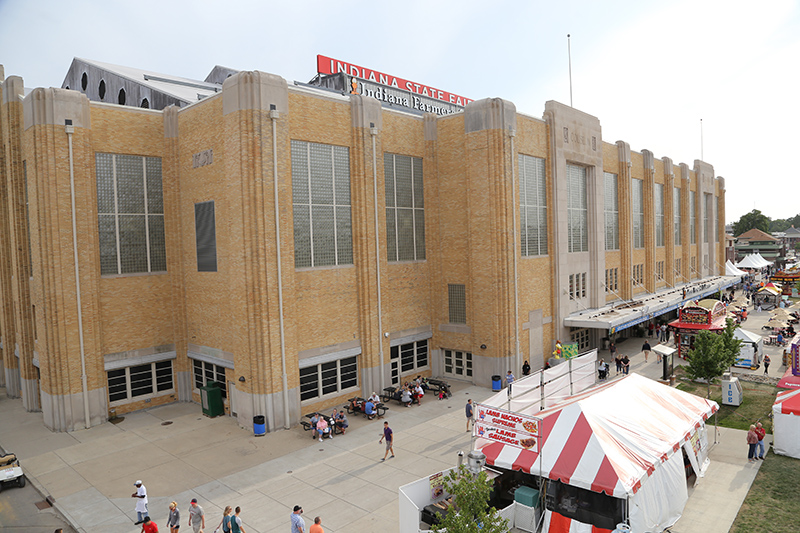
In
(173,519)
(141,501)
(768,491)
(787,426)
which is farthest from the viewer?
(787,426)

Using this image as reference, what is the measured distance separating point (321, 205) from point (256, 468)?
476 inches

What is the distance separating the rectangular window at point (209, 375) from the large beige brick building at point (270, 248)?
109 millimetres

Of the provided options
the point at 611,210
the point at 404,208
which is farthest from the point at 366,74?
the point at 611,210

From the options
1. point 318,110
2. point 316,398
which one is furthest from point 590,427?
point 318,110

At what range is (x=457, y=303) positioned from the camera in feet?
101

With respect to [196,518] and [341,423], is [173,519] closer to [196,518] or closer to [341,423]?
[196,518]

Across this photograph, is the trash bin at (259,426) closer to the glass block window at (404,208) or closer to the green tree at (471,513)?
the glass block window at (404,208)

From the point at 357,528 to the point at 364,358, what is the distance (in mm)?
12281

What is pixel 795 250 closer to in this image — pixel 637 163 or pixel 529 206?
pixel 637 163

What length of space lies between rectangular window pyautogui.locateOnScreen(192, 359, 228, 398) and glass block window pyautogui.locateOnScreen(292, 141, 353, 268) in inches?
269

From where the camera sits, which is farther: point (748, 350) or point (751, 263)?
point (751, 263)

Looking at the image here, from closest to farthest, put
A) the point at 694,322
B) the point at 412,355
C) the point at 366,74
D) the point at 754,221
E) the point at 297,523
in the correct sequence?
1. the point at 297,523
2. the point at 412,355
3. the point at 694,322
4. the point at 366,74
5. the point at 754,221

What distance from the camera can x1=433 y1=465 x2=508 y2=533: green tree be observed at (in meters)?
10.9

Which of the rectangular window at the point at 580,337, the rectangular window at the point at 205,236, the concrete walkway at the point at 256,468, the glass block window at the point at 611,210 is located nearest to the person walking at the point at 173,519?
the concrete walkway at the point at 256,468
